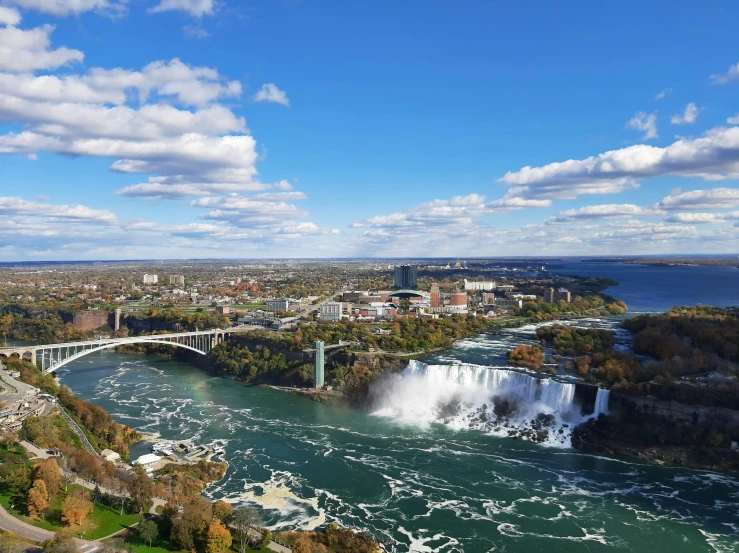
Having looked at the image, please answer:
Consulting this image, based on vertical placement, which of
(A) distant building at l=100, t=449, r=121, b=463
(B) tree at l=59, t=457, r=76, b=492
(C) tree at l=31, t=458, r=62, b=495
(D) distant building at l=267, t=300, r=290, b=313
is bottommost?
(A) distant building at l=100, t=449, r=121, b=463

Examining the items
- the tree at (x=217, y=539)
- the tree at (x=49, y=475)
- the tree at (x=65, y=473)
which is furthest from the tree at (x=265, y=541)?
the tree at (x=65, y=473)

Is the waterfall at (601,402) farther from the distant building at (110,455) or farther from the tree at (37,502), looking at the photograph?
the tree at (37,502)

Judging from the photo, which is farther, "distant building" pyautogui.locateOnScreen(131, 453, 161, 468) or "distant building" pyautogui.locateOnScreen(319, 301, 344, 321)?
"distant building" pyautogui.locateOnScreen(319, 301, 344, 321)

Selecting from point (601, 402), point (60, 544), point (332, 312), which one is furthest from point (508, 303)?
point (60, 544)

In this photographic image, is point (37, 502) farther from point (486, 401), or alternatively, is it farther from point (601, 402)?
point (601, 402)

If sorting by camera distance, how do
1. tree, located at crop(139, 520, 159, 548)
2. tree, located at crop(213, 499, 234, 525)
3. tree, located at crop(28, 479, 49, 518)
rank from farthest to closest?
1. tree, located at crop(213, 499, 234, 525)
2. tree, located at crop(28, 479, 49, 518)
3. tree, located at crop(139, 520, 159, 548)

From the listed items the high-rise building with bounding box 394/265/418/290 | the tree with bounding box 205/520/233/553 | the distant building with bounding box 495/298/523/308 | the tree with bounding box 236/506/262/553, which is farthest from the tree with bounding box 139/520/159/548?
the high-rise building with bounding box 394/265/418/290

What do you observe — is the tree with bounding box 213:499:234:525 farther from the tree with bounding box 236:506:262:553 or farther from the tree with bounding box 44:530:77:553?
the tree with bounding box 44:530:77:553
